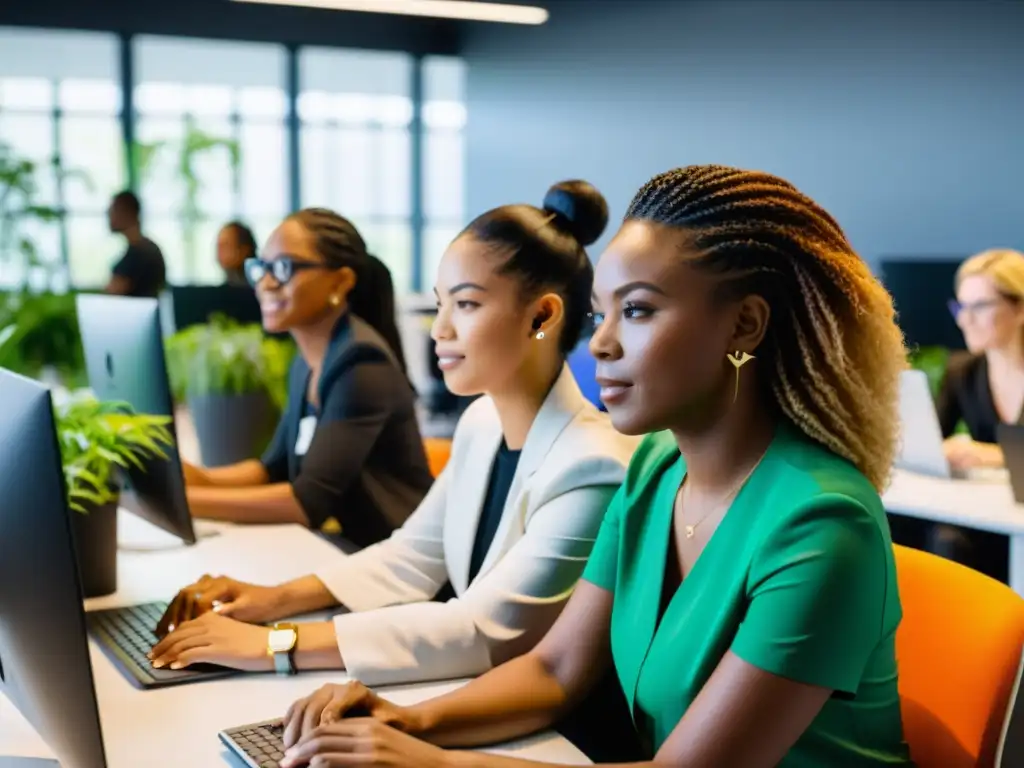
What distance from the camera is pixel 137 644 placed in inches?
67.1

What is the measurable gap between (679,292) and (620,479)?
19.8 inches

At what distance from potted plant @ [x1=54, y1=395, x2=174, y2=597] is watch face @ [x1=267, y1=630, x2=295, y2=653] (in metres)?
0.45

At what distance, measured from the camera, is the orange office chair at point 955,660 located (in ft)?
4.44

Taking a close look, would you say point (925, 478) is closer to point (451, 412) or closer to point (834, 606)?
point (834, 606)

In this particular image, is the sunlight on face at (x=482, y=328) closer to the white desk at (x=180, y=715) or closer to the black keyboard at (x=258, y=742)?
the white desk at (x=180, y=715)

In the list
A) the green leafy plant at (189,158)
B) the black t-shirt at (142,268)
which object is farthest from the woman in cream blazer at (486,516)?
the green leafy plant at (189,158)

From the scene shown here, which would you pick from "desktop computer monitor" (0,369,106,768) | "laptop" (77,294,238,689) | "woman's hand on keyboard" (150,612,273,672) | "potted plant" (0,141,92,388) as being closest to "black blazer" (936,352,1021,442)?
"laptop" (77,294,238,689)

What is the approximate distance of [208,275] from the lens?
1101 centimetres

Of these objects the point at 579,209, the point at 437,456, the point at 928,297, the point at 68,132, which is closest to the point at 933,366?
the point at 437,456

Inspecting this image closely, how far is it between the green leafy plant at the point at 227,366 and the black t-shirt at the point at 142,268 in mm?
4067

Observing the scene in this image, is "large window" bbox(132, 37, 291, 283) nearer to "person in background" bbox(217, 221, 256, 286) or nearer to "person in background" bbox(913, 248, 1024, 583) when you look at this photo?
"person in background" bbox(217, 221, 256, 286)

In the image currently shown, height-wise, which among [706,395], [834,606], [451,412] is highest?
[706,395]

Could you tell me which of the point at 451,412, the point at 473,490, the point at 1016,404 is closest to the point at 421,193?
the point at 451,412

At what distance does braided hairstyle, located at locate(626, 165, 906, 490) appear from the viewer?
1280mm
